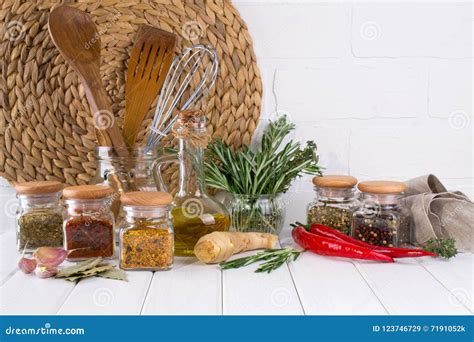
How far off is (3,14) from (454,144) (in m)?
0.97

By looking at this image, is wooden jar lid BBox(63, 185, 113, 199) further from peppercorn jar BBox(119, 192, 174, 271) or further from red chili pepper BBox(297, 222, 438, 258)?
red chili pepper BBox(297, 222, 438, 258)

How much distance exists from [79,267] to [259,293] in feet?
0.93

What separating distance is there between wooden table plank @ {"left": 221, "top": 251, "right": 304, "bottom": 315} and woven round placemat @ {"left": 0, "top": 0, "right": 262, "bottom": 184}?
0.41 m

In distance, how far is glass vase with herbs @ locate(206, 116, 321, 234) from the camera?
1.25 m

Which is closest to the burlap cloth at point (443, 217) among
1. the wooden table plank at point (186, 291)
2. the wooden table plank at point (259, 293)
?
the wooden table plank at point (259, 293)

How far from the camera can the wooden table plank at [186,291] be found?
2.91 ft

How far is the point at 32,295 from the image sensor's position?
949mm

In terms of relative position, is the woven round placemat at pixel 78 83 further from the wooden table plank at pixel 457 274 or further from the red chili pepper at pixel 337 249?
the wooden table plank at pixel 457 274

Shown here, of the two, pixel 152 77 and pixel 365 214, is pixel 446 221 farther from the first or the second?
pixel 152 77

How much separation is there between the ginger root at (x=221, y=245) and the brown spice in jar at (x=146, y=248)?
0.06m

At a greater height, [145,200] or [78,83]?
[78,83]

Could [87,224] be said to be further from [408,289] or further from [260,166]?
[408,289]

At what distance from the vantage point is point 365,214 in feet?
3.93

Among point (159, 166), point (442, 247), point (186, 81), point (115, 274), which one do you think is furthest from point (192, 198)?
point (442, 247)
